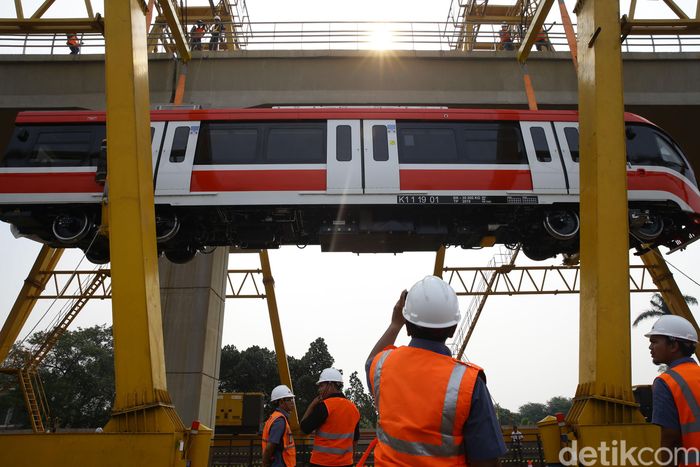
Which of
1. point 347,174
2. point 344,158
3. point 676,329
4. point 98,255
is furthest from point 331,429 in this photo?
point 98,255

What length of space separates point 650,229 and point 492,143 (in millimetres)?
3259

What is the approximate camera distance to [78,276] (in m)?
22.6

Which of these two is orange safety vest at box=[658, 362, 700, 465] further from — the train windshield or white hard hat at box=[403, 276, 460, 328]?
the train windshield

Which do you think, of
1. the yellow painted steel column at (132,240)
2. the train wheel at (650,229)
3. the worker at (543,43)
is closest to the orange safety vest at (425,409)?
the yellow painted steel column at (132,240)

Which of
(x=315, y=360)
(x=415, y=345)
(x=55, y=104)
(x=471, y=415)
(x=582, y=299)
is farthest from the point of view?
(x=315, y=360)

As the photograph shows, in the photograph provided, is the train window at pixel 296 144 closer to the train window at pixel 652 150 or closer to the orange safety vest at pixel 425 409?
the train window at pixel 652 150

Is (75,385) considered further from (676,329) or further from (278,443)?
(676,329)

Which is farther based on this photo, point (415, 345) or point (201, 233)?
point (201, 233)

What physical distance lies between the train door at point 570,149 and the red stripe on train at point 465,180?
0.70 meters

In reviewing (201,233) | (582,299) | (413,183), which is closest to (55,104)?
(201,233)

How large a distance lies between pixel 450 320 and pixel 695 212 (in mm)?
9752

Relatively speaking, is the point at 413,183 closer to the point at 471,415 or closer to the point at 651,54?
the point at 471,415

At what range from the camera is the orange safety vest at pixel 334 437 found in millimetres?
5766

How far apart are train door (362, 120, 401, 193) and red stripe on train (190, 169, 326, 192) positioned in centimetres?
78
